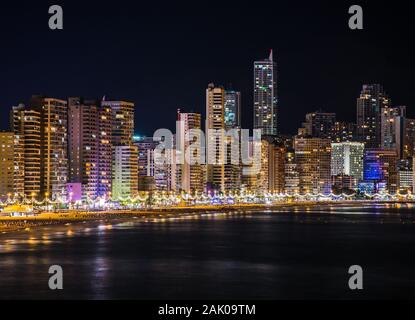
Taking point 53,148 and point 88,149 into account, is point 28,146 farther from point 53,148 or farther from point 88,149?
point 88,149

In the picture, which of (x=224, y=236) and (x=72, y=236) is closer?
(x=72, y=236)

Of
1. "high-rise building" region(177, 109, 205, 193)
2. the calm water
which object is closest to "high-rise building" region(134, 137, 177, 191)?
"high-rise building" region(177, 109, 205, 193)

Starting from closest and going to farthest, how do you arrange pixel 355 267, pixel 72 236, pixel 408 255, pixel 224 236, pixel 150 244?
1. pixel 355 267
2. pixel 408 255
3. pixel 150 244
4. pixel 72 236
5. pixel 224 236

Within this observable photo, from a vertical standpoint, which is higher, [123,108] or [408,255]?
[123,108]

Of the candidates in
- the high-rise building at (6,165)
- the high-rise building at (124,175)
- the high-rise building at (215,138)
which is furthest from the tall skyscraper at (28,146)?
the high-rise building at (215,138)

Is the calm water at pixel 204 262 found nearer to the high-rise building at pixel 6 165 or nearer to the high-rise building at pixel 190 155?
the high-rise building at pixel 6 165

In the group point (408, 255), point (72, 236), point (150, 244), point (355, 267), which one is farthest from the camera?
point (72, 236)

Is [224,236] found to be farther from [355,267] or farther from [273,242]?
[355,267]

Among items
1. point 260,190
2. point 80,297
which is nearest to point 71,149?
point 260,190
